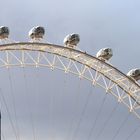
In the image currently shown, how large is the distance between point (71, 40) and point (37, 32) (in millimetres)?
2819

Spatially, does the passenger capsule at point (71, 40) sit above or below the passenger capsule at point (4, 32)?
below

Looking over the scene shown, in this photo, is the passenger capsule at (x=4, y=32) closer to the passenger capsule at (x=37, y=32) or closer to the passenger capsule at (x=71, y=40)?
the passenger capsule at (x=37, y=32)

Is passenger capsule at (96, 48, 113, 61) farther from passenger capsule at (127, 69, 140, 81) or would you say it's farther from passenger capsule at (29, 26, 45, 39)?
passenger capsule at (29, 26, 45, 39)

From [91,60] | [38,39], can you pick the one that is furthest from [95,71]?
[38,39]

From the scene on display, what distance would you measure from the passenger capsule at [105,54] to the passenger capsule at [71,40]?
6.75ft

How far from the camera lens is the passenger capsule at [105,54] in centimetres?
5338

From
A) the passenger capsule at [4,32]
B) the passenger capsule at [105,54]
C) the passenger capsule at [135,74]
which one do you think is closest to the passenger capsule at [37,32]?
the passenger capsule at [4,32]

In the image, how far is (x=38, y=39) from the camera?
5428 cm

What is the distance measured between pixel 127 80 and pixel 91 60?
11.0ft

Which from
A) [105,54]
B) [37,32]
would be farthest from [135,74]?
[37,32]

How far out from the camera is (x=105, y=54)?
175 ft

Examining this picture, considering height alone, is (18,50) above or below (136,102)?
above

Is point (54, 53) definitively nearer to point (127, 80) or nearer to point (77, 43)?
point (77, 43)

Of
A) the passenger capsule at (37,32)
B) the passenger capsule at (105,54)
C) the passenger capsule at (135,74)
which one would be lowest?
the passenger capsule at (135,74)
